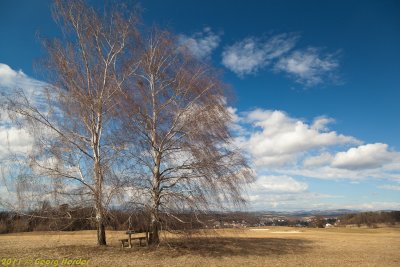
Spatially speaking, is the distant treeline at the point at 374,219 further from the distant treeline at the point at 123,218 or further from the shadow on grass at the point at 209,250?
the distant treeline at the point at 123,218

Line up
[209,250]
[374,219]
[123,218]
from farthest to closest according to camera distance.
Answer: [374,219]
[209,250]
[123,218]

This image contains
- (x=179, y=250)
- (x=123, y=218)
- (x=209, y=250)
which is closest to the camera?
(x=123, y=218)

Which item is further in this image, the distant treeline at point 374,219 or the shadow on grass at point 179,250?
the distant treeline at point 374,219

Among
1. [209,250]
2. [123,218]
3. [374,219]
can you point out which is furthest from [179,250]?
[374,219]

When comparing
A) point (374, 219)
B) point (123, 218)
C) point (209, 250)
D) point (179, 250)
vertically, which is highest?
point (123, 218)

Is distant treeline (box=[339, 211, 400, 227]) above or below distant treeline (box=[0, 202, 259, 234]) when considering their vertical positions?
below

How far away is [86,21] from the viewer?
16.4 metres

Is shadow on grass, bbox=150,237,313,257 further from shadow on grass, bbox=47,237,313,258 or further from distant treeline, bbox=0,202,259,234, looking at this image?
distant treeline, bbox=0,202,259,234

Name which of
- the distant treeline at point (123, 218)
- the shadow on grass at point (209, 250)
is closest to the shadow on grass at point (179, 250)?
the shadow on grass at point (209, 250)

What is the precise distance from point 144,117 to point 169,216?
4472mm

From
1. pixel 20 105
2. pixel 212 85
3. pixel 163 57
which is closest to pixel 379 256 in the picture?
pixel 212 85

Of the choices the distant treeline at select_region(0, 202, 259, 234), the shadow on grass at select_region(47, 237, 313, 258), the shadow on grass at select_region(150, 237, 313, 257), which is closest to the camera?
the distant treeline at select_region(0, 202, 259, 234)

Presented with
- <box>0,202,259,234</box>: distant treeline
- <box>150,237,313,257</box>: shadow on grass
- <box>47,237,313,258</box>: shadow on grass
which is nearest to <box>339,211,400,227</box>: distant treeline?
<box>150,237,313,257</box>: shadow on grass

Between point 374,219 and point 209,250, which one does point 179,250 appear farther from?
point 374,219
